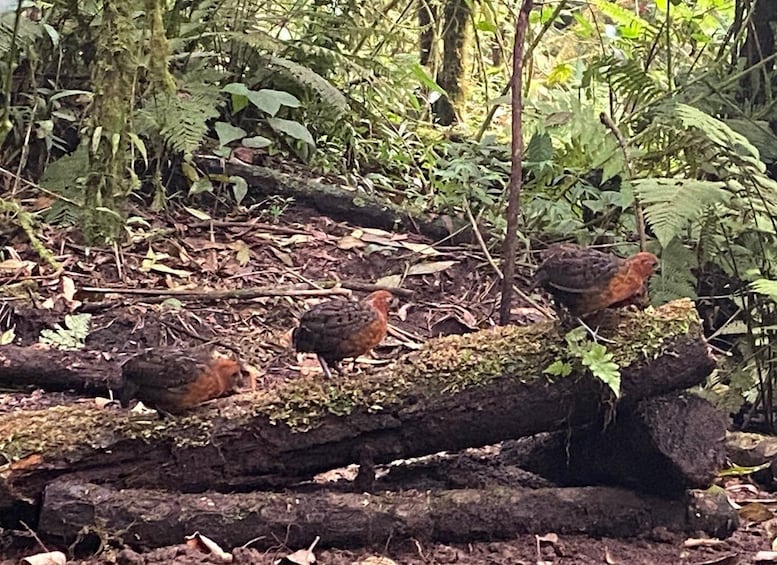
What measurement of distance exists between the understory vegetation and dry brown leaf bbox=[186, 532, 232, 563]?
7.04ft

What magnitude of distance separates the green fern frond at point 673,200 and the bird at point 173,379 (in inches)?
73.2

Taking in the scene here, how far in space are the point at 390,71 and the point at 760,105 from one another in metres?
2.69

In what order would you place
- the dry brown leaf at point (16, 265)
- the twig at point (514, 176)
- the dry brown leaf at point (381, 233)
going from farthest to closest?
the dry brown leaf at point (381, 233) < the dry brown leaf at point (16, 265) < the twig at point (514, 176)

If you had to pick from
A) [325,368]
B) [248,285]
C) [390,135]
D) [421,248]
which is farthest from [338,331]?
[390,135]

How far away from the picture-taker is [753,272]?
12.7 ft

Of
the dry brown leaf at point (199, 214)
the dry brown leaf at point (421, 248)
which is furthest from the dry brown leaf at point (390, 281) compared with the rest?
the dry brown leaf at point (199, 214)

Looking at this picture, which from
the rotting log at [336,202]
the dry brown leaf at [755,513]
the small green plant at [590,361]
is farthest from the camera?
the rotting log at [336,202]

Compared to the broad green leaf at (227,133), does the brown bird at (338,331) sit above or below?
above

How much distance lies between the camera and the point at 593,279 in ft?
10.0

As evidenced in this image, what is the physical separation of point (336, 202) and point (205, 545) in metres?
3.63

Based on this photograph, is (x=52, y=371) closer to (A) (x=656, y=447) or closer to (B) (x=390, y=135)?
(A) (x=656, y=447)

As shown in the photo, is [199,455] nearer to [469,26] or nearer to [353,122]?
[353,122]

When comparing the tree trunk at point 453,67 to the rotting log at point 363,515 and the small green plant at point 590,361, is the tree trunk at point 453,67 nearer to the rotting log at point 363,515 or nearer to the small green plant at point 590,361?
the small green plant at point 590,361

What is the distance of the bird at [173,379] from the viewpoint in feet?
9.60
